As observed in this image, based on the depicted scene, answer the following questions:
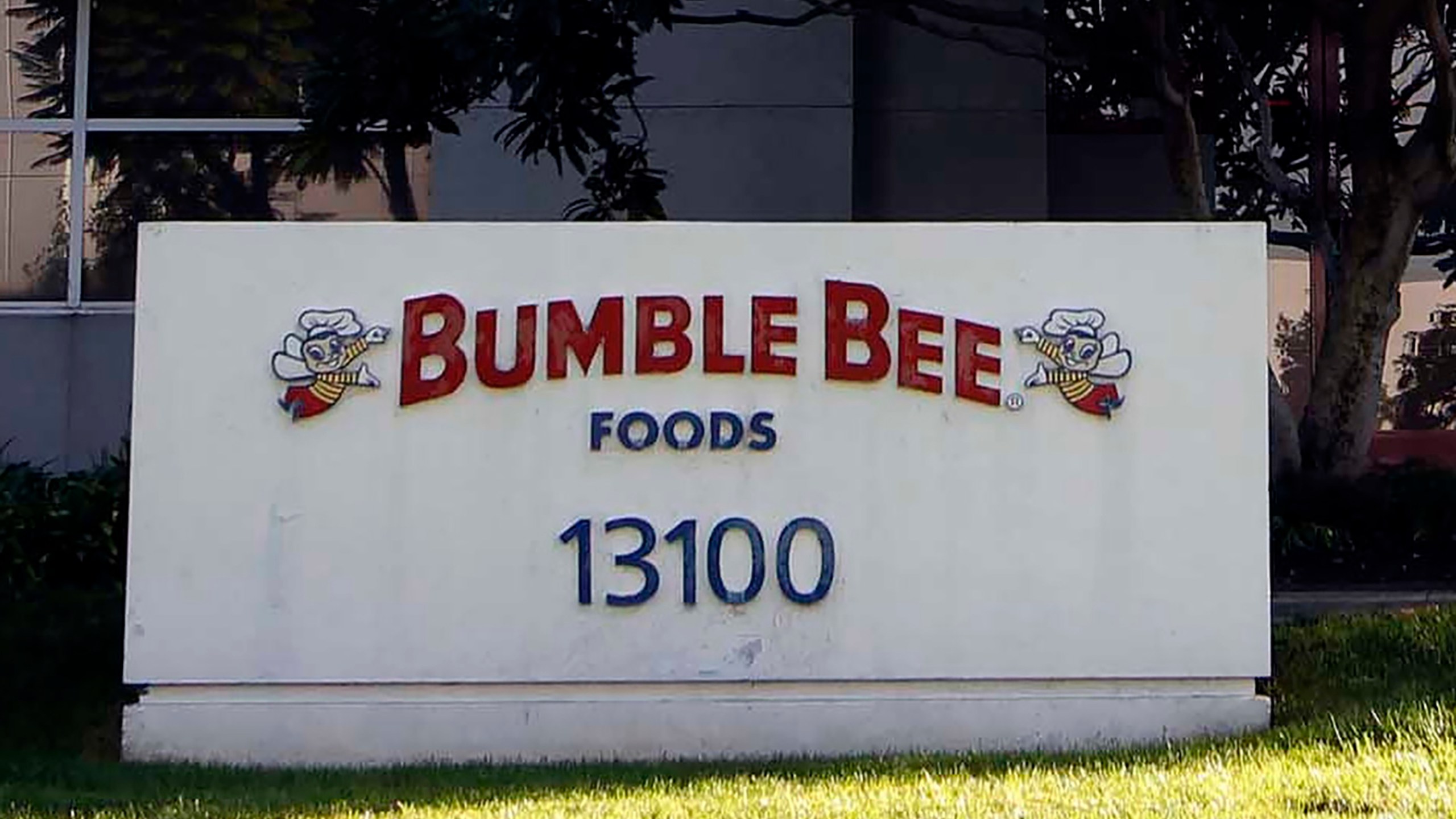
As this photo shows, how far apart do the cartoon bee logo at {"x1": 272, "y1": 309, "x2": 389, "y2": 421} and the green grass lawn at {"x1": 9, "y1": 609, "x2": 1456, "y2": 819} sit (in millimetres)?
1491

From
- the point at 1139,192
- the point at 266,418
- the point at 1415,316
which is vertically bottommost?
the point at 266,418

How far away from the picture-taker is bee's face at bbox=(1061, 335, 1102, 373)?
7875mm

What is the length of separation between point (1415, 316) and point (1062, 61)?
3.79 metres

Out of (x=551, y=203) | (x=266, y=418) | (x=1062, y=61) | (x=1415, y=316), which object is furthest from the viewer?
(x=1415, y=316)

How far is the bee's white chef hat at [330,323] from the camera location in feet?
25.7

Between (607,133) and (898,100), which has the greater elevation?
(898,100)

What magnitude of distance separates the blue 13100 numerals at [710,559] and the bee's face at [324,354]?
1170 mm

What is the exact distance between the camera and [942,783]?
689 centimetres

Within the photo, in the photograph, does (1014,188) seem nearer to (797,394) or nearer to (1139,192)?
(1139,192)

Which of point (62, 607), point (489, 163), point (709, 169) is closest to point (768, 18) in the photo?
point (709, 169)

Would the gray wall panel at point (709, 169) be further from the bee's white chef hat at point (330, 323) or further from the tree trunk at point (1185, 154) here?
the bee's white chef hat at point (330, 323)

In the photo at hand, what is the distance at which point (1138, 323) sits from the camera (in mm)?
7902

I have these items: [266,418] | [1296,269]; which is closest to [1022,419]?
[266,418]

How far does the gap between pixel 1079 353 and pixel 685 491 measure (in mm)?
1721
